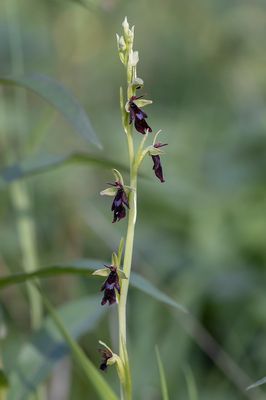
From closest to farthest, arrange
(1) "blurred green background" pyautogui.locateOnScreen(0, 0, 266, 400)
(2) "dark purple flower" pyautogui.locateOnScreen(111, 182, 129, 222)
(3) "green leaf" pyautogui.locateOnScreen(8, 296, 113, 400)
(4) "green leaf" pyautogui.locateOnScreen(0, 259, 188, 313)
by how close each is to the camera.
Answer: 1. (2) "dark purple flower" pyautogui.locateOnScreen(111, 182, 129, 222)
2. (4) "green leaf" pyautogui.locateOnScreen(0, 259, 188, 313)
3. (3) "green leaf" pyautogui.locateOnScreen(8, 296, 113, 400)
4. (1) "blurred green background" pyautogui.locateOnScreen(0, 0, 266, 400)

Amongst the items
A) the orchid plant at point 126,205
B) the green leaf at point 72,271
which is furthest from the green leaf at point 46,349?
the orchid plant at point 126,205

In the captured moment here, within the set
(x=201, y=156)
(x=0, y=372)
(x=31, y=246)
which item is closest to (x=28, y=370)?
(x=0, y=372)

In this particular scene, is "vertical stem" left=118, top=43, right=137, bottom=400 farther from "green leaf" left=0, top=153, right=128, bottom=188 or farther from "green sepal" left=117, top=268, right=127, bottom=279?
"green leaf" left=0, top=153, right=128, bottom=188

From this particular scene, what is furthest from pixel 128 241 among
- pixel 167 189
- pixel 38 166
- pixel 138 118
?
pixel 167 189

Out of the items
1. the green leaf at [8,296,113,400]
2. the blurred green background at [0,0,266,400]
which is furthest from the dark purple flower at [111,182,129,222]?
the blurred green background at [0,0,266,400]

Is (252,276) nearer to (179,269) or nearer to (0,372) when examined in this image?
(179,269)

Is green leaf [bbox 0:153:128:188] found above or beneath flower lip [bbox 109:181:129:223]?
above

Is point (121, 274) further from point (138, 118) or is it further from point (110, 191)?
point (138, 118)

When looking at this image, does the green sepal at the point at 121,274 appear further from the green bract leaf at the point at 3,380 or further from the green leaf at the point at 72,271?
the green bract leaf at the point at 3,380
